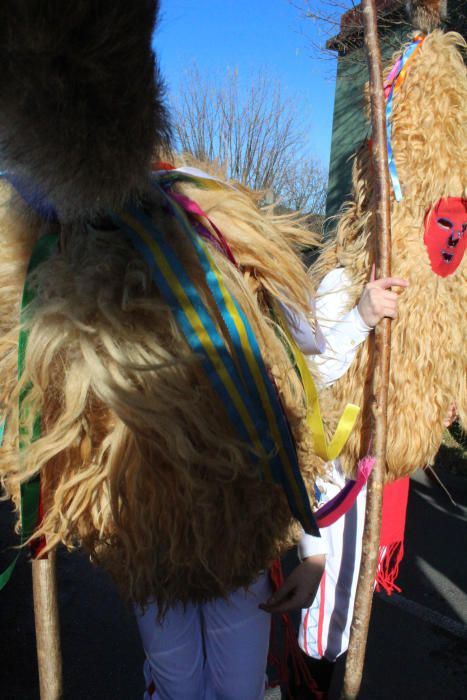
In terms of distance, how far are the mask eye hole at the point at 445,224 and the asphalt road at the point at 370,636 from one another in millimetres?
1837

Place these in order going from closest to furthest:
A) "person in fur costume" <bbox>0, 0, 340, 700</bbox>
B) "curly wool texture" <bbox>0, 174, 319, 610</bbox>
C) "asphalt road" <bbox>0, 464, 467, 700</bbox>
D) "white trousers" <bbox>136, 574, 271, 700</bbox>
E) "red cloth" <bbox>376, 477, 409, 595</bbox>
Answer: "person in fur costume" <bbox>0, 0, 340, 700</bbox>, "curly wool texture" <bbox>0, 174, 319, 610</bbox>, "white trousers" <bbox>136, 574, 271, 700</bbox>, "red cloth" <bbox>376, 477, 409, 595</bbox>, "asphalt road" <bbox>0, 464, 467, 700</bbox>

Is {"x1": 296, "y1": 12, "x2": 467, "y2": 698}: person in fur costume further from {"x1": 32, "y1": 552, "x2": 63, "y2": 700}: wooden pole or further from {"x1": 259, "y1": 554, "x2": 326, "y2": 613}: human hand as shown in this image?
{"x1": 32, "y1": 552, "x2": 63, "y2": 700}: wooden pole

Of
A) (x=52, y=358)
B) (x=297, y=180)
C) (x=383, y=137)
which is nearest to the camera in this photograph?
(x=52, y=358)

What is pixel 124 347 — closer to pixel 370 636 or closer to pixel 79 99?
pixel 79 99

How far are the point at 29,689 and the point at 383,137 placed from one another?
2.43 metres

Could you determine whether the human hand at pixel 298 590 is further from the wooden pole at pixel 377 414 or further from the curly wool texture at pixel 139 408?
the curly wool texture at pixel 139 408

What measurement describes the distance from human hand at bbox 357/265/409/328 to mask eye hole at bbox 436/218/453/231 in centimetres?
26

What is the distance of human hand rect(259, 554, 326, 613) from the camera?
4.38 ft

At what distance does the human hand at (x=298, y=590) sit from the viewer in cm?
133

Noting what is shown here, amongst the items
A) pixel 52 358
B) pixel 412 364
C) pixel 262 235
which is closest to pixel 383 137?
pixel 262 235

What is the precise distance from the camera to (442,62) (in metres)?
1.52

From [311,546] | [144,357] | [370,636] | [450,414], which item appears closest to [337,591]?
[311,546]

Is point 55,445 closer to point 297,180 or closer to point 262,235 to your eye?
point 262,235

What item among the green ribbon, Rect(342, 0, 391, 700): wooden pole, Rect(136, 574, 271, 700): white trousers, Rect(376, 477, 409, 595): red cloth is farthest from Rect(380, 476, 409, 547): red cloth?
the green ribbon
